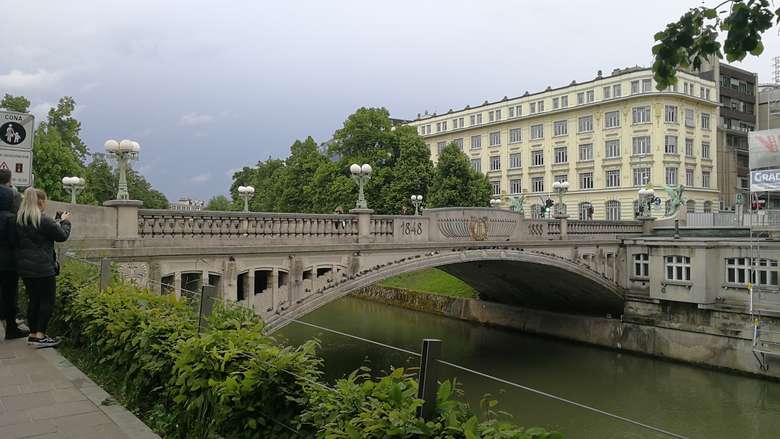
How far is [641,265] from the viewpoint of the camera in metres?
26.6

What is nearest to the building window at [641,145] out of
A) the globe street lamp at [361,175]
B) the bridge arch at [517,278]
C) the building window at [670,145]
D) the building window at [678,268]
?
the building window at [670,145]

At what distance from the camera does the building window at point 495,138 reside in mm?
57047

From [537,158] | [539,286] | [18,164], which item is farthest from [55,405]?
[537,158]

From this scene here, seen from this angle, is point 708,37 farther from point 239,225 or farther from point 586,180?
point 586,180

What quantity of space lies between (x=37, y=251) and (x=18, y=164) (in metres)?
2.18

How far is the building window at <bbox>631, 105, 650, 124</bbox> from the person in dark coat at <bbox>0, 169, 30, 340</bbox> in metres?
47.1

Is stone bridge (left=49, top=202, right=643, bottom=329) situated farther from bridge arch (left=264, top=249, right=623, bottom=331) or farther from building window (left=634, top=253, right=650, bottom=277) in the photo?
building window (left=634, top=253, right=650, bottom=277)

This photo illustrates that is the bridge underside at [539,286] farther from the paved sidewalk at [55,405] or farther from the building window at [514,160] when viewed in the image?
the building window at [514,160]

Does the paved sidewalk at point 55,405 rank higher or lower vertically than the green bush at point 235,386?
lower

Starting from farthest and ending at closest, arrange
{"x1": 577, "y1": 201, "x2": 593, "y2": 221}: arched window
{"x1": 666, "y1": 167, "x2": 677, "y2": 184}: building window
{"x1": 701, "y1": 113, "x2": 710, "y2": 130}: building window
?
1. {"x1": 701, "y1": 113, "x2": 710, "y2": 130}: building window
2. {"x1": 577, "y1": 201, "x2": 593, "y2": 221}: arched window
3. {"x1": 666, "y1": 167, "x2": 677, "y2": 184}: building window

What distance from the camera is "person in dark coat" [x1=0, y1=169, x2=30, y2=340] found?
712cm

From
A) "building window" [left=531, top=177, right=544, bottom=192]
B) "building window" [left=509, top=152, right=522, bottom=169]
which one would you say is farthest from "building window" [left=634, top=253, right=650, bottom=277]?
"building window" [left=509, top=152, right=522, bottom=169]

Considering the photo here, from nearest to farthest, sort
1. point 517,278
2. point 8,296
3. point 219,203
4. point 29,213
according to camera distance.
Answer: point 29,213, point 8,296, point 517,278, point 219,203

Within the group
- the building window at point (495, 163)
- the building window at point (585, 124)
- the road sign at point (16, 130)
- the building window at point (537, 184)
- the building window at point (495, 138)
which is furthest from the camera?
the building window at point (495, 163)
